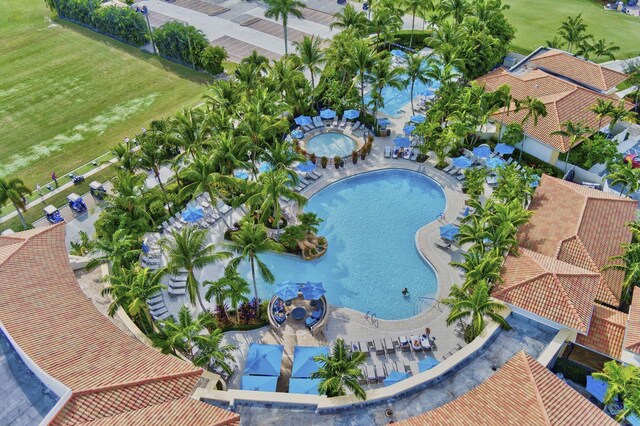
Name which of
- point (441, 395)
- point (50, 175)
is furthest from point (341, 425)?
point (50, 175)

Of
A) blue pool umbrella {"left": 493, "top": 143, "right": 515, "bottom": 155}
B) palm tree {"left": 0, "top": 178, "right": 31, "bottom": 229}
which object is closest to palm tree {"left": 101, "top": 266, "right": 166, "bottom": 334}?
palm tree {"left": 0, "top": 178, "right": 31, "bottom": 229}

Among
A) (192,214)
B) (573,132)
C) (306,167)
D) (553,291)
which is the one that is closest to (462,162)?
(573,132)

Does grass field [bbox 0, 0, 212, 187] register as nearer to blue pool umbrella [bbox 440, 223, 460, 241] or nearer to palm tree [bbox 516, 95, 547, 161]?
blue pool umbrella [bbox 440, 223, 460, 241]

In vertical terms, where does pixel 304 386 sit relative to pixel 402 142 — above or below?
below

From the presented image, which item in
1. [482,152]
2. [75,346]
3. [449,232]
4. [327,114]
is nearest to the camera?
[75,346]

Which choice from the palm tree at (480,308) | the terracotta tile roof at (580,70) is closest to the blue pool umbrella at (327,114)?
the terracotta tile roof at (580,70)

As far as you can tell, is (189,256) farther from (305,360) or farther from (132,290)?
(305,360)
